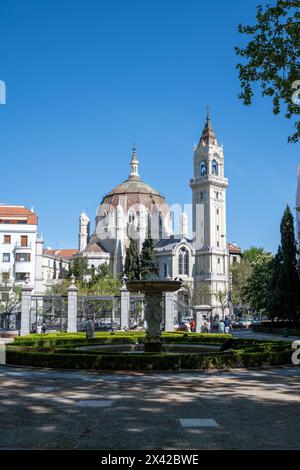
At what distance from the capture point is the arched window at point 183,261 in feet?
315

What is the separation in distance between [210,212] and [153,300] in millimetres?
76008

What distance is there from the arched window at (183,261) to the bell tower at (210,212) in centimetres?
179

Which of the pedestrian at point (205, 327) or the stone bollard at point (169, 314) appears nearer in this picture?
the stone bollard at point (169, 314)

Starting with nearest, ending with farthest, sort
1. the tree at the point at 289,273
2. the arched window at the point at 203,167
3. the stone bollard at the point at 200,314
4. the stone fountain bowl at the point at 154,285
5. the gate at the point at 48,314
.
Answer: the stone fountain bowl at the point at 154,285 → the gate at the point at 48,314 → the stone bollard at the point at 200,314 → the tree at the point at 289,273 → the arched window at the point at 203,167

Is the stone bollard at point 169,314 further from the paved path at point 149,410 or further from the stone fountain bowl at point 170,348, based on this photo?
the paved path at point 149,410

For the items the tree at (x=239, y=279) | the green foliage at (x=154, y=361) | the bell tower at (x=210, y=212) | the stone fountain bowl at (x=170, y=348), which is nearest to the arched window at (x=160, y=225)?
the bell tower at (x=210, y=212)

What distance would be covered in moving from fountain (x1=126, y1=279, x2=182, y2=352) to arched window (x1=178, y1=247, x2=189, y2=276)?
76.4 meters

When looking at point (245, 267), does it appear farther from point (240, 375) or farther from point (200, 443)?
point (200, 443)

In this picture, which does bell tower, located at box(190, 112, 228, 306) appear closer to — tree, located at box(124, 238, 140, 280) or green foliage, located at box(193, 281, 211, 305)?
green foliage, located at box(193, 281, 211, 305)

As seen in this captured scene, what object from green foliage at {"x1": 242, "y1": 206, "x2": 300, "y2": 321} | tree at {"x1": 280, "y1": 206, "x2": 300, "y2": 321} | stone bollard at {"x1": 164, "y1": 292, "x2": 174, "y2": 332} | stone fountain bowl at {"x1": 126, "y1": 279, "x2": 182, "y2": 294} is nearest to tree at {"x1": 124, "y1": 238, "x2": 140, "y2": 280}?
green foliage at {"x1": 242, "y1": 206, "x2": 300, "y2": 321}

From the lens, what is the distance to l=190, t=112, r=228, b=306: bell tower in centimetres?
9306

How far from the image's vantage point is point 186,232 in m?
103

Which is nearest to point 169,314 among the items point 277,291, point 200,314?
point 200,314

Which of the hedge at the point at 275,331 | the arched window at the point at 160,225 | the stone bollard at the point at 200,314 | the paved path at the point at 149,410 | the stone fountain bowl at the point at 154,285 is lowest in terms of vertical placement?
the hedge at the point at 275,331
